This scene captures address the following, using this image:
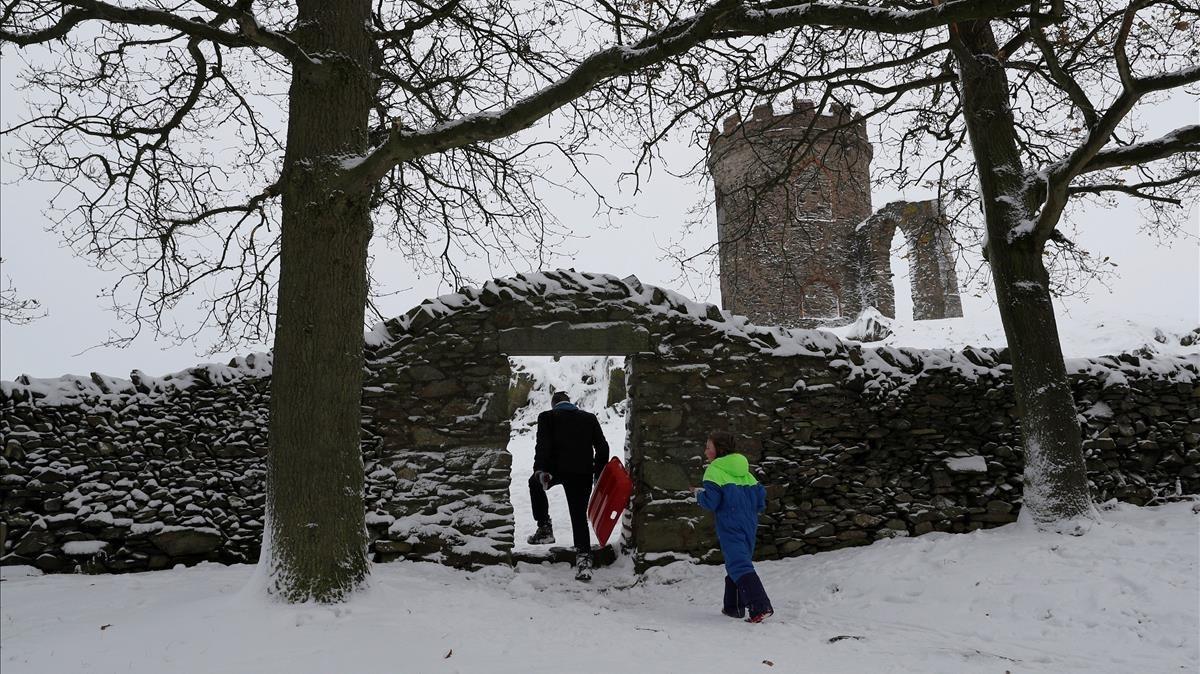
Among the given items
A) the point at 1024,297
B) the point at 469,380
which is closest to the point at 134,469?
the point at 469,380

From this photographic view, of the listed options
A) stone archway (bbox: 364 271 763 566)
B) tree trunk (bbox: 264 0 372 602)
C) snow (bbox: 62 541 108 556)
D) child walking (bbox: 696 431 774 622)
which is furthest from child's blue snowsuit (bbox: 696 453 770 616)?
snow (bbox: 62 541 108 556)

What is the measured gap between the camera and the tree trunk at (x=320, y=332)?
3926 mm

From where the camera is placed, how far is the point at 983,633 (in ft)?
14.1

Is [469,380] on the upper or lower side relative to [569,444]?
upper

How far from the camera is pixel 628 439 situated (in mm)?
6926

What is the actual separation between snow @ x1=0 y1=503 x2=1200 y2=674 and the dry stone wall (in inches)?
14.5

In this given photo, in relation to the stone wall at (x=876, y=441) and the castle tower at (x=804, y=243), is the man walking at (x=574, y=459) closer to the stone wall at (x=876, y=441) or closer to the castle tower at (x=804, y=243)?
the stone wall at (x=876, y=441)

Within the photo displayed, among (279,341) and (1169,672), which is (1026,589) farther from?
(279,341)

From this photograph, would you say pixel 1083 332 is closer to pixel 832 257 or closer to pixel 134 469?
pixel 832 257

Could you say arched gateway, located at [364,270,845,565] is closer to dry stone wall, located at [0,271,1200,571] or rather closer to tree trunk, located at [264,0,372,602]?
dry stone wall, located at [0,271,1200,571]

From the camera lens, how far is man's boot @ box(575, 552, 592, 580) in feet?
19.2

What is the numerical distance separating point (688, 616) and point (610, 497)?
1.65 meters

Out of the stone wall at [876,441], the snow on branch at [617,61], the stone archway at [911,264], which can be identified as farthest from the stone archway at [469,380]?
the stone archway at [911,264]

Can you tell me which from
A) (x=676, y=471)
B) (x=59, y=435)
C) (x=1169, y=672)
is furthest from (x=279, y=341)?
(x=1169, y=672)
